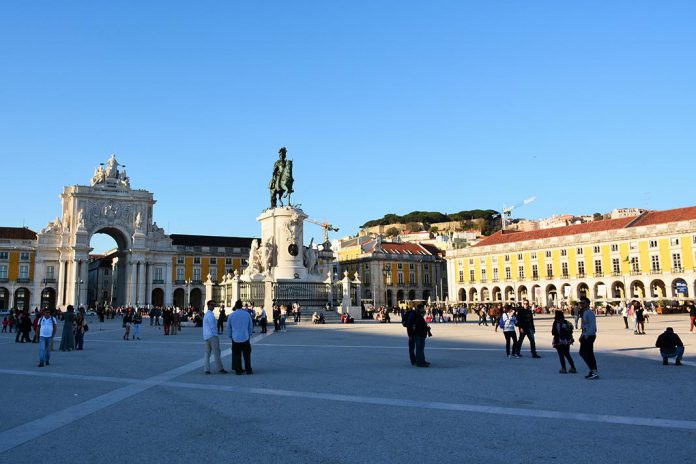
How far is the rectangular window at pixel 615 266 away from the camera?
213 ft

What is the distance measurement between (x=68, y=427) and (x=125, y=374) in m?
4.67

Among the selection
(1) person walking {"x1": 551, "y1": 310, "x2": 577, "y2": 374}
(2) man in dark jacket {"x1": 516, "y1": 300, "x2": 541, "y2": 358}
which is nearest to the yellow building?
(2) man in dark jacket {"x1": 516, "y1": 300, "x2": 541, "y2": 358}

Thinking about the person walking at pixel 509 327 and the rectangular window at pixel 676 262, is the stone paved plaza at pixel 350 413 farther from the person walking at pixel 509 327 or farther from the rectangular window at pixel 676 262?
the rectangular window at pixel 676 262

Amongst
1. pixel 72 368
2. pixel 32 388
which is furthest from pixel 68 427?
pixel 72 368

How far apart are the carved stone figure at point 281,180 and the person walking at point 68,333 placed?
2046 cm

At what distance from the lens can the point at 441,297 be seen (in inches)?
3580

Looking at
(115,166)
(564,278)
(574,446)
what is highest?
(115,166)

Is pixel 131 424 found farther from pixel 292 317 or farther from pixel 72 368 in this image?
pixel 292 317

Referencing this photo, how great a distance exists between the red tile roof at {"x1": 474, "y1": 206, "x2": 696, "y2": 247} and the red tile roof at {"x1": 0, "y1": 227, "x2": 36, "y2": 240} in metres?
59.7

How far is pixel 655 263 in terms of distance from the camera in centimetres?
6225

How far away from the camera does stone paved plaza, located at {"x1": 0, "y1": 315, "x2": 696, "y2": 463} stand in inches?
214

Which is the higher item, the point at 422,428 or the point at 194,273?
the point at 194,273

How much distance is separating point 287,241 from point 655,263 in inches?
1743

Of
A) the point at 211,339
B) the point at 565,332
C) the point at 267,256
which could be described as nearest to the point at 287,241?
the point at 267,256
